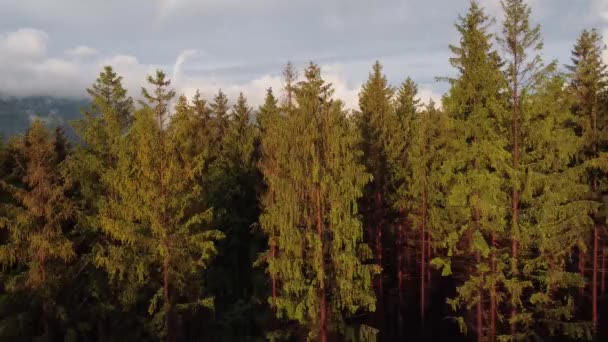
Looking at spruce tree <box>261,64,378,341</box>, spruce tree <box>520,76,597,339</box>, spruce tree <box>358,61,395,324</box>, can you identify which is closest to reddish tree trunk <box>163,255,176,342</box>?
spruce tree <box>261,64,378,341</box>

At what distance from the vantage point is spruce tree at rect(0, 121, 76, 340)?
1984cm

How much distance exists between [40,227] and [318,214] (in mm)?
12289

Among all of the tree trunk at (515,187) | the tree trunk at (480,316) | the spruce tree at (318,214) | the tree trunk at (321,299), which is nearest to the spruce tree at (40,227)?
the spruce tree at (318,214)

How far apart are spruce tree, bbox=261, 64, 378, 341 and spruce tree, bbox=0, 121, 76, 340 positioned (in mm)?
9630

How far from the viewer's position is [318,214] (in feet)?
60.7

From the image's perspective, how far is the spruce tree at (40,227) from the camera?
781 inches

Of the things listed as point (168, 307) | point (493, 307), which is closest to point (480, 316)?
point (493, 307)

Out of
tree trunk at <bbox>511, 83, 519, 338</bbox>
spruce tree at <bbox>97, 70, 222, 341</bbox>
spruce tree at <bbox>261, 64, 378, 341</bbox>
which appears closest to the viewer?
tree trunk at <bbox>511, 83, 519, 338</bbox>

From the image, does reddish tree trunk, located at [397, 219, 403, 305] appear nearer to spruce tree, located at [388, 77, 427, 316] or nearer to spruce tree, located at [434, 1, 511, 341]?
spruce tree, located at [388, 77, 427, 316]

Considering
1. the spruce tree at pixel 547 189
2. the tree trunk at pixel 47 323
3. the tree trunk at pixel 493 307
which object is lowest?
the tree trunk at pixel 47 323

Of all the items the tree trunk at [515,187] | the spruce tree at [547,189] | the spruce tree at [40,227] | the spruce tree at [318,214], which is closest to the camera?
the spruce tree at [547,189]

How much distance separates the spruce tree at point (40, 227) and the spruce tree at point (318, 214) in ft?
31.6

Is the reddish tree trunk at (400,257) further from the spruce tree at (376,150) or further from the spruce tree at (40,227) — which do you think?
the spruce tree at (40,227)

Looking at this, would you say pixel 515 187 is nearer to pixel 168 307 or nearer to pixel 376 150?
pixel 376 150
